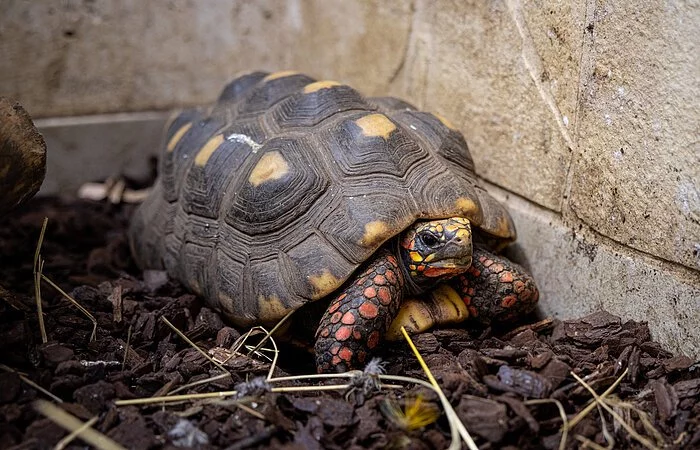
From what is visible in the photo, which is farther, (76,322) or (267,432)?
(76,322)

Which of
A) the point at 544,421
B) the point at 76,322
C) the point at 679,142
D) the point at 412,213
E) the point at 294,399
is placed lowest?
the point at 76,322

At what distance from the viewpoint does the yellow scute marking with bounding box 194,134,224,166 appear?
9.47 feet

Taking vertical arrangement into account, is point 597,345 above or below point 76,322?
above

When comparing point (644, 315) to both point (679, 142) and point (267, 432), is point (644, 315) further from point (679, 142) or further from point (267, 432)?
point (267, 432)

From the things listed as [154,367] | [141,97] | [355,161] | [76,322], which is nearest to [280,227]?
[355,161]

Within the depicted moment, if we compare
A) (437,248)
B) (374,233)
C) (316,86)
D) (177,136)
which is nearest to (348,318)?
(374,233)

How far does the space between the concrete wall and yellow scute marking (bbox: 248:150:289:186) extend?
38.3 inches

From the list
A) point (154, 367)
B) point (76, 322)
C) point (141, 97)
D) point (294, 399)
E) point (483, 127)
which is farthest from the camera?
point (141, 97)

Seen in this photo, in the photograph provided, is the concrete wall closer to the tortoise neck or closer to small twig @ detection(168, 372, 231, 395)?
the tortoise neck

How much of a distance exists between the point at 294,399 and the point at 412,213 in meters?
0.78

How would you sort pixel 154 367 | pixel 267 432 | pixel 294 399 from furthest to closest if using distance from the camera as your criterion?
1. pixel 154 367
2. pixel 294 399
3. pixel 267 432

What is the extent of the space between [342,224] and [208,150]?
85 cm

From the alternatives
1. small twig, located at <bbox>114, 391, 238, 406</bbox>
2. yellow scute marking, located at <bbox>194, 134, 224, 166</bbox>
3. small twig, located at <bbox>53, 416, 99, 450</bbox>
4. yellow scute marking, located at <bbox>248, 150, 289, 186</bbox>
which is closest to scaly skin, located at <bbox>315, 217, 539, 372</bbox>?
A: small twig, located at <bbox>114, 391, 238, 406</bbox>

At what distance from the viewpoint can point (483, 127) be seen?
9.86 ft
